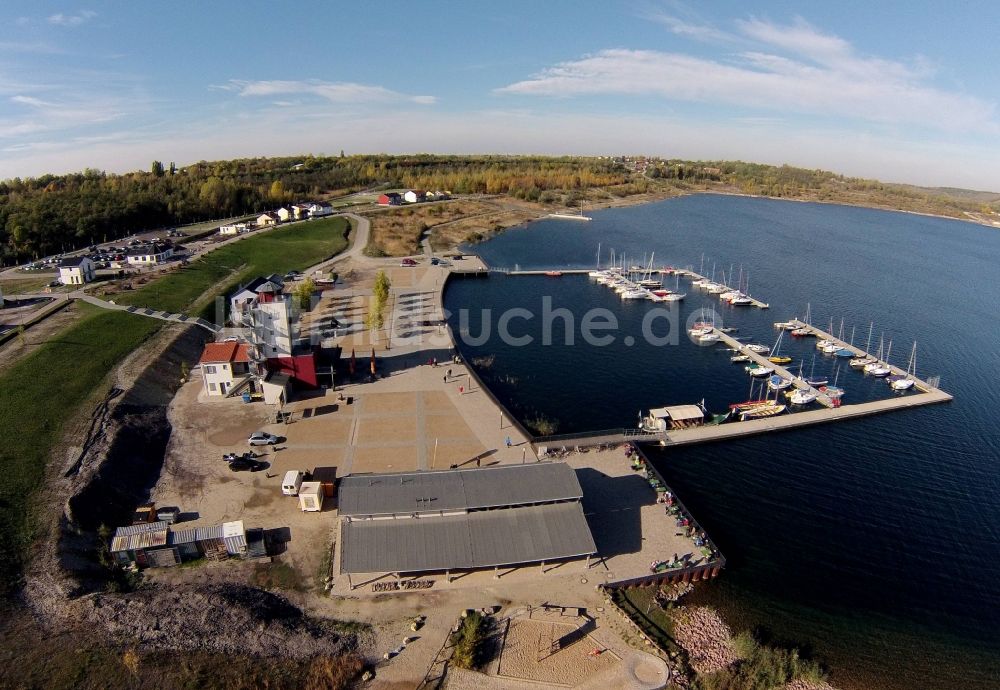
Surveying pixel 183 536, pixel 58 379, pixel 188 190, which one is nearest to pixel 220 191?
pixel 188 190

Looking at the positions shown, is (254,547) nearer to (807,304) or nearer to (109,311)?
(109,311)

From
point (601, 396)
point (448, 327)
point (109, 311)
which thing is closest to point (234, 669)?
point (601, 396)

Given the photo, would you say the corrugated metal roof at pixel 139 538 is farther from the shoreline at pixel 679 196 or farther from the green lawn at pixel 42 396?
the shoreline at pixel 679 196

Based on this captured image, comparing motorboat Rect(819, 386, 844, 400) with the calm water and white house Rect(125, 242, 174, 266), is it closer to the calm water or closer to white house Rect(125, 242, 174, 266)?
the calm water

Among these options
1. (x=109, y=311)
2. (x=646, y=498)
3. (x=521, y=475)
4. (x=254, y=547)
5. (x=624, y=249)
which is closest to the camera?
(x=254, y=547)

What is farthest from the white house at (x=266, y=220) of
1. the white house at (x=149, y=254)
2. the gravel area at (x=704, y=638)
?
the gravel area at (x=704, y=638)

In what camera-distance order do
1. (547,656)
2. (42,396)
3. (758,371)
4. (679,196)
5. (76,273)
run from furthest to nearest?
(679,196) < (76,273) < (758,371) < (42,396) < (547,656)

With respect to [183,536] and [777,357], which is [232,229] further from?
[777,357]
